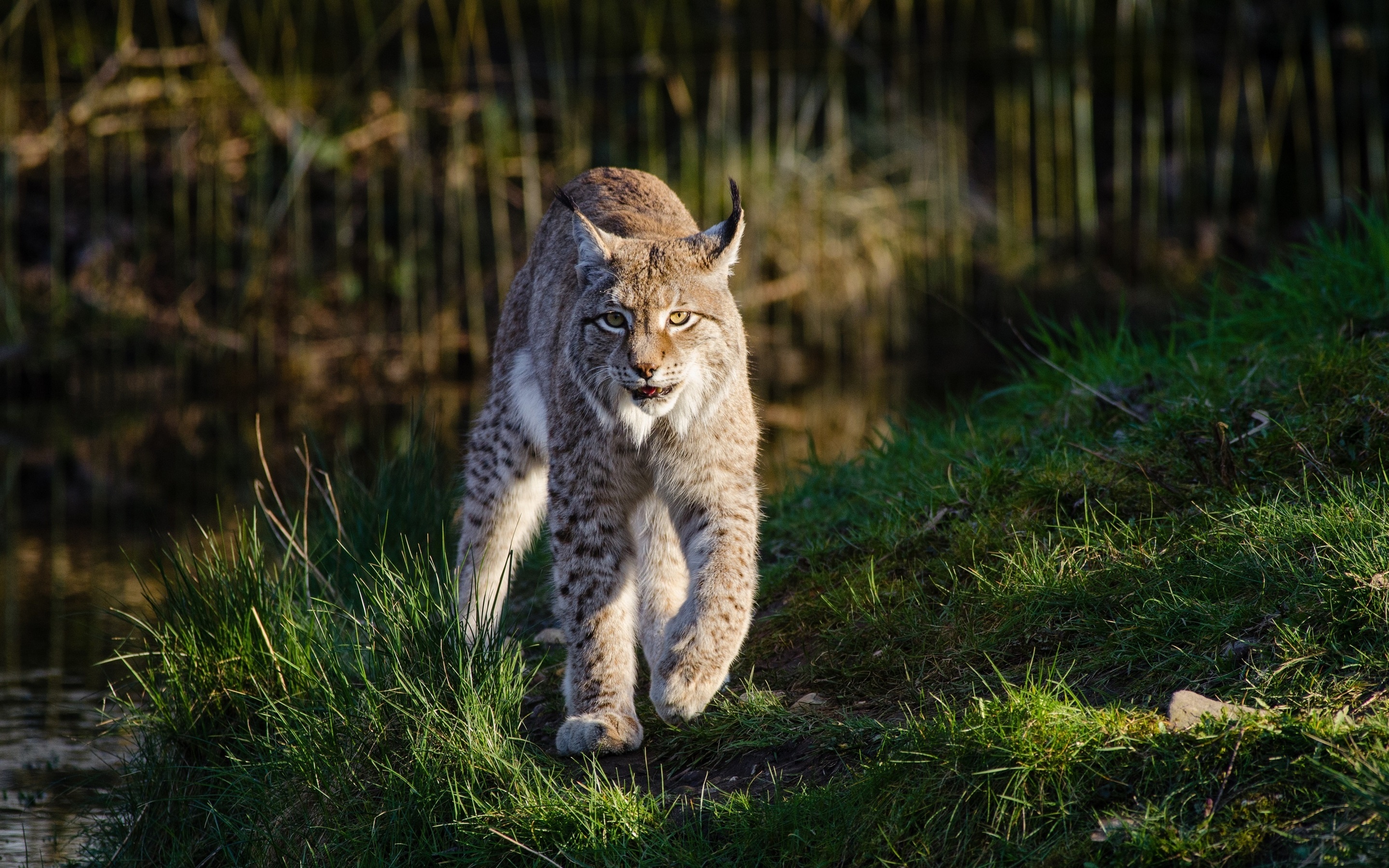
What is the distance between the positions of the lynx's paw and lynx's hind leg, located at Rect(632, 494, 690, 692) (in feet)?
1.86

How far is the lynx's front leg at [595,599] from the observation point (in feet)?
13.1

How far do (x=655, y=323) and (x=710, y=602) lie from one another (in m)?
0.87

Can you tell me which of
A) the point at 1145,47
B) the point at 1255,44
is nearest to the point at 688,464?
the point at 1145,47

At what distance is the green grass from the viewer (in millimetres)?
3057

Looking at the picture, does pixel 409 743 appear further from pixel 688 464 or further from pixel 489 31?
pixel 489 31

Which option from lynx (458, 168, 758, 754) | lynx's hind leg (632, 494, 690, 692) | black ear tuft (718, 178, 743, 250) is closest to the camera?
lynx (458, 168, 758, 754)

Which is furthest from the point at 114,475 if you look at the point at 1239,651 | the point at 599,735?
the point at 1239,651

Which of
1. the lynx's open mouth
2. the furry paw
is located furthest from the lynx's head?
the furry paw

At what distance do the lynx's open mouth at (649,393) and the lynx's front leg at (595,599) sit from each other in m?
0.28

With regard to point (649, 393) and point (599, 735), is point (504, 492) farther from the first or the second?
point (599, 735)

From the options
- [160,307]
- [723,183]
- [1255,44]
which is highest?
[1255,44]

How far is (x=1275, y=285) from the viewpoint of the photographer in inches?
219

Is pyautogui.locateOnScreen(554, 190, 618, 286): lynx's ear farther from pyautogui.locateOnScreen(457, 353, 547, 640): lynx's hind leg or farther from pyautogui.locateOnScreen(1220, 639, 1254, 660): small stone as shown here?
pyautogui.locateOnScreen(1220, 639, 1254, 660): small stone

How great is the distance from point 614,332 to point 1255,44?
494 inches
